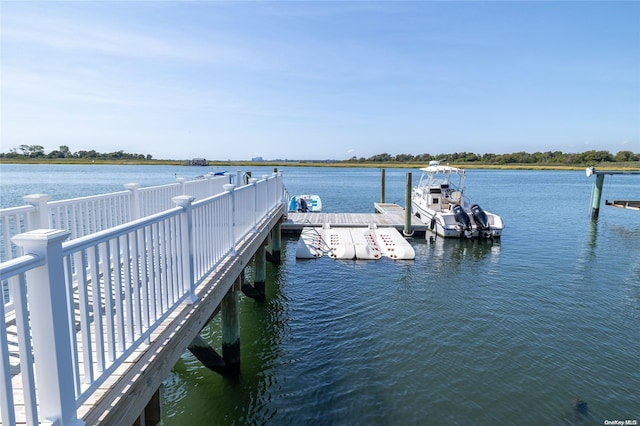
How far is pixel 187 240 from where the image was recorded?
4.21 m

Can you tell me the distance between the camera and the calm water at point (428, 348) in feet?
19.7

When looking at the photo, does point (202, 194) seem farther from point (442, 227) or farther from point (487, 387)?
point (442, 227)

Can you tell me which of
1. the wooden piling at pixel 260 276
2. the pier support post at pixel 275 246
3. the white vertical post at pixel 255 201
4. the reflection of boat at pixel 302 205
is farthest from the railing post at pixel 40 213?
the reflection of boat at pixel 302 205

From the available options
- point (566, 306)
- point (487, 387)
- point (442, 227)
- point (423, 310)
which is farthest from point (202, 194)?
point (442, 227)

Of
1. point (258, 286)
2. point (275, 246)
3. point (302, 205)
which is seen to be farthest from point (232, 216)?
point (302, 205)

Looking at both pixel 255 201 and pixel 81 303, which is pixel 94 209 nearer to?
pixel 255 201

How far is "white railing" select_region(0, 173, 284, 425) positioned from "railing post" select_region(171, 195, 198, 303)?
1cm

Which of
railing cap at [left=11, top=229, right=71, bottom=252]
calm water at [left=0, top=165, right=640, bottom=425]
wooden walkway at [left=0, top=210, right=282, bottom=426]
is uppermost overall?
railing cap at [left=11, top=229, right=71, bottom=252]

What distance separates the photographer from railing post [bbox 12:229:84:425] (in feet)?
6.51

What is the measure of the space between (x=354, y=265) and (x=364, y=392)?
728cm

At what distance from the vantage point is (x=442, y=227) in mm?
18234

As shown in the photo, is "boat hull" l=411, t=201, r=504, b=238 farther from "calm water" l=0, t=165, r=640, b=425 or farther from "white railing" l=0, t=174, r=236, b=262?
"white railing" l=0, t=174, r=236, b=262

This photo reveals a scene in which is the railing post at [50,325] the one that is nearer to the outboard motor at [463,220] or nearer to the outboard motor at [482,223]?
the outboard motor at [463,220]

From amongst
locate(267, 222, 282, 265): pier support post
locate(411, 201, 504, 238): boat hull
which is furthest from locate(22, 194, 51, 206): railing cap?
locate(411, 201, 504, 238): boat hull
